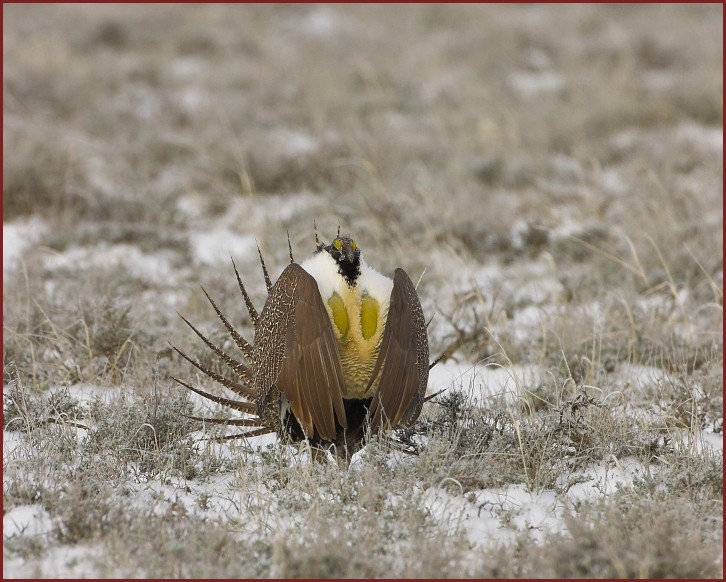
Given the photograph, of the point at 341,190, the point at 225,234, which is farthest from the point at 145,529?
the point at 341,190

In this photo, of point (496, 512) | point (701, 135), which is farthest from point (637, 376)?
point (701, 135)

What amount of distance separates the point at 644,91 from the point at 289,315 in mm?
6698

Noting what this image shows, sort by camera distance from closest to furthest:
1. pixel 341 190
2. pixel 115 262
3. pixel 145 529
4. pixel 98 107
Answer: pixel 145 529 < pixel 115 262 < pixel 341 190 < pixel 98 107

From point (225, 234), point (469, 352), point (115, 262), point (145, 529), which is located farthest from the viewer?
point (225, 234)

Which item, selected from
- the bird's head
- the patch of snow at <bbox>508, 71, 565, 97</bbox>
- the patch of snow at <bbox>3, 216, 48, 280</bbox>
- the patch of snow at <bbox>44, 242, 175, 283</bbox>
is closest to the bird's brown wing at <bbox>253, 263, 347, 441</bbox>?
the bird's head

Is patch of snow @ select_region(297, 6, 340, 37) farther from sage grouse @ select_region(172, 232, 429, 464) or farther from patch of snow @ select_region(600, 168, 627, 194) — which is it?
sage grouse @ select_region(172, 232, 429, 464)

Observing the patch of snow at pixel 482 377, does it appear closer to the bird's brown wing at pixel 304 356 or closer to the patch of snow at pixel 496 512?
the patch of snow at pixel 496 512

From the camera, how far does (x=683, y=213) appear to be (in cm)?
588

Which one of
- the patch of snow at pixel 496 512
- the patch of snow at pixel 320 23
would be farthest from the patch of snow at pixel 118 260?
the patch of snow at pixel 320 23

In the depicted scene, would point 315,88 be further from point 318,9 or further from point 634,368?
point 634,368

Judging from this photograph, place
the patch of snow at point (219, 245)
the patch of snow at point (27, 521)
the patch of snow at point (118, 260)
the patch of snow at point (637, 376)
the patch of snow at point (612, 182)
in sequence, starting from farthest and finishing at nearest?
the patch of snow at point (612, 182) < the patch of snow at point (219, 245) < the patch of snow at point (118, 260) < the patch of snow at point (637, 376) < the patch of snow at point (27, 521)

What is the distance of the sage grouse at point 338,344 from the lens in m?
2.64

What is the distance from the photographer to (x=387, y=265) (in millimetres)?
5043

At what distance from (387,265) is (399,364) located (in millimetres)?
2356
